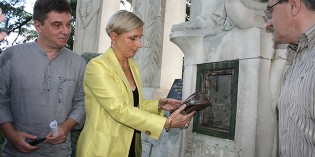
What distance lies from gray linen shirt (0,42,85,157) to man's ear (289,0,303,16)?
164cm

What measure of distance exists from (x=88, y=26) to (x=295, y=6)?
734cm

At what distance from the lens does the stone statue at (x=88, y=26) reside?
27.1 ft

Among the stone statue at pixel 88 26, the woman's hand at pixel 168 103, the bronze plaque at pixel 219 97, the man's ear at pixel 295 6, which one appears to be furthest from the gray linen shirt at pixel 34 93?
the stone statue at pixel 88 26

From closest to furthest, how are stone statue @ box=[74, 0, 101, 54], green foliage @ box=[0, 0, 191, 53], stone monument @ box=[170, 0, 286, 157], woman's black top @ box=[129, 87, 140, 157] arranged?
woman's black top @ box=[129, 87, 140, 157] → stone monument @ box=[170, 0, 286, 157] → stone statue @ box=[74, 0, 101, 54] → green foliage @ box=[0, 0, 191, 53]

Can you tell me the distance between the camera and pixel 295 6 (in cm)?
158

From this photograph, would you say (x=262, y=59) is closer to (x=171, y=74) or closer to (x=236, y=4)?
(x=236, y=4)

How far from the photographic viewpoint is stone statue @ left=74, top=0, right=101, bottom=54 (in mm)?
8266

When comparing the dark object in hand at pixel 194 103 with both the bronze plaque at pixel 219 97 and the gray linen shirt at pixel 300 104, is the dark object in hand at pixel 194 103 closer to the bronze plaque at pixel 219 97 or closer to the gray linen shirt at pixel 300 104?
the bronze plaque at pixel 219 97

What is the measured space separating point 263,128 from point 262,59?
55 cm

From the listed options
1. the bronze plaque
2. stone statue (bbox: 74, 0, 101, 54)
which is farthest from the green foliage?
the bronze plaque

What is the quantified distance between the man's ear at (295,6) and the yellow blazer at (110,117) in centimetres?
106

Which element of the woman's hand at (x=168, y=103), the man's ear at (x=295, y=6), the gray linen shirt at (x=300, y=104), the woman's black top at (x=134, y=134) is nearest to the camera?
the gray linen shirt at (x=300, y=104)

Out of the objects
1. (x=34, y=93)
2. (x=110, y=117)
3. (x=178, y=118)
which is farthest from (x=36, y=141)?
(x=178, y=118)

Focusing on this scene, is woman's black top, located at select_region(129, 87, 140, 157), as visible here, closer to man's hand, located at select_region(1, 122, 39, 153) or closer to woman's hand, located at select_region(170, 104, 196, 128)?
woman's hand, located at select_region(170, 104, 196, 128)
